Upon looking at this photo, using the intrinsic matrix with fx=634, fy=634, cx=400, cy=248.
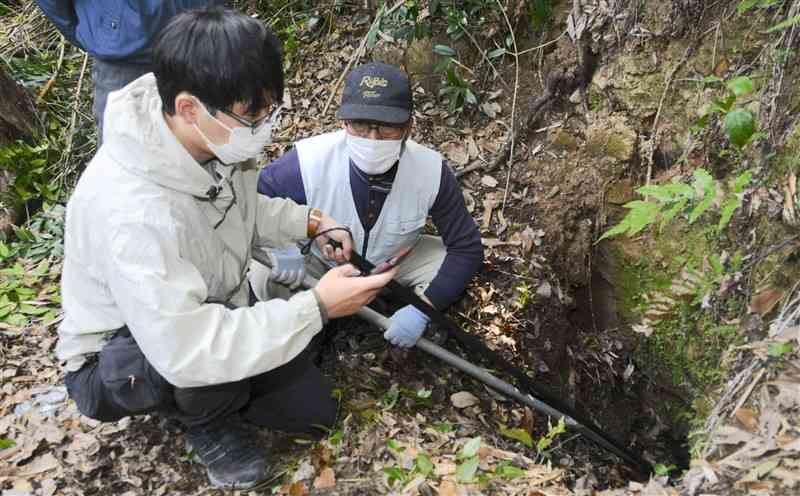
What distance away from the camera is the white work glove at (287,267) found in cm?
350

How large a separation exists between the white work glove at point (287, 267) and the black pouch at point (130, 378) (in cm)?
97

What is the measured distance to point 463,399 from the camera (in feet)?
12.4

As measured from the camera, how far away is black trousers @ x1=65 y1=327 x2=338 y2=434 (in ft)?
8.63

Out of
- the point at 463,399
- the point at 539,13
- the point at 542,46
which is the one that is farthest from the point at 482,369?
the point at 539,13

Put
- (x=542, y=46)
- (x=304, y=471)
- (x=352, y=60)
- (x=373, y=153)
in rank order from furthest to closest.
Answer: (x=352, y=60), (x=542, y=46), (x=373, y=153), (x=304, y=471)

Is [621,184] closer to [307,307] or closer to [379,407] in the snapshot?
[379,407]

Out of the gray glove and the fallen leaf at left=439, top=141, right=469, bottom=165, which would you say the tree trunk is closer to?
the gray glove

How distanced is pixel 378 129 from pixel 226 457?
5.97ft

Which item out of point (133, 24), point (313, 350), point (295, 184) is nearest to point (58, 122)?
point (133, 24)

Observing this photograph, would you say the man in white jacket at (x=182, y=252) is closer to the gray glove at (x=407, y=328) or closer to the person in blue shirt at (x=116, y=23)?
the gray glove at (x=407, y=328)

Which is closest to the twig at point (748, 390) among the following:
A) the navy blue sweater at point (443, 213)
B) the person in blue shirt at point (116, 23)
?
the navy blue sweater at point (443, 213)

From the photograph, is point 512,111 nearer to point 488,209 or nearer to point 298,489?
point 488,209

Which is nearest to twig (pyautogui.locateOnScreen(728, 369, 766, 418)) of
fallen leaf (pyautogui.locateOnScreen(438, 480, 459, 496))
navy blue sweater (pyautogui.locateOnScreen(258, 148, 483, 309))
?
fallen leaf (pyautogui.locateOnScreen(438, 480, 459, 496))

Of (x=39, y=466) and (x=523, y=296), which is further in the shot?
(x=523, y=296)
